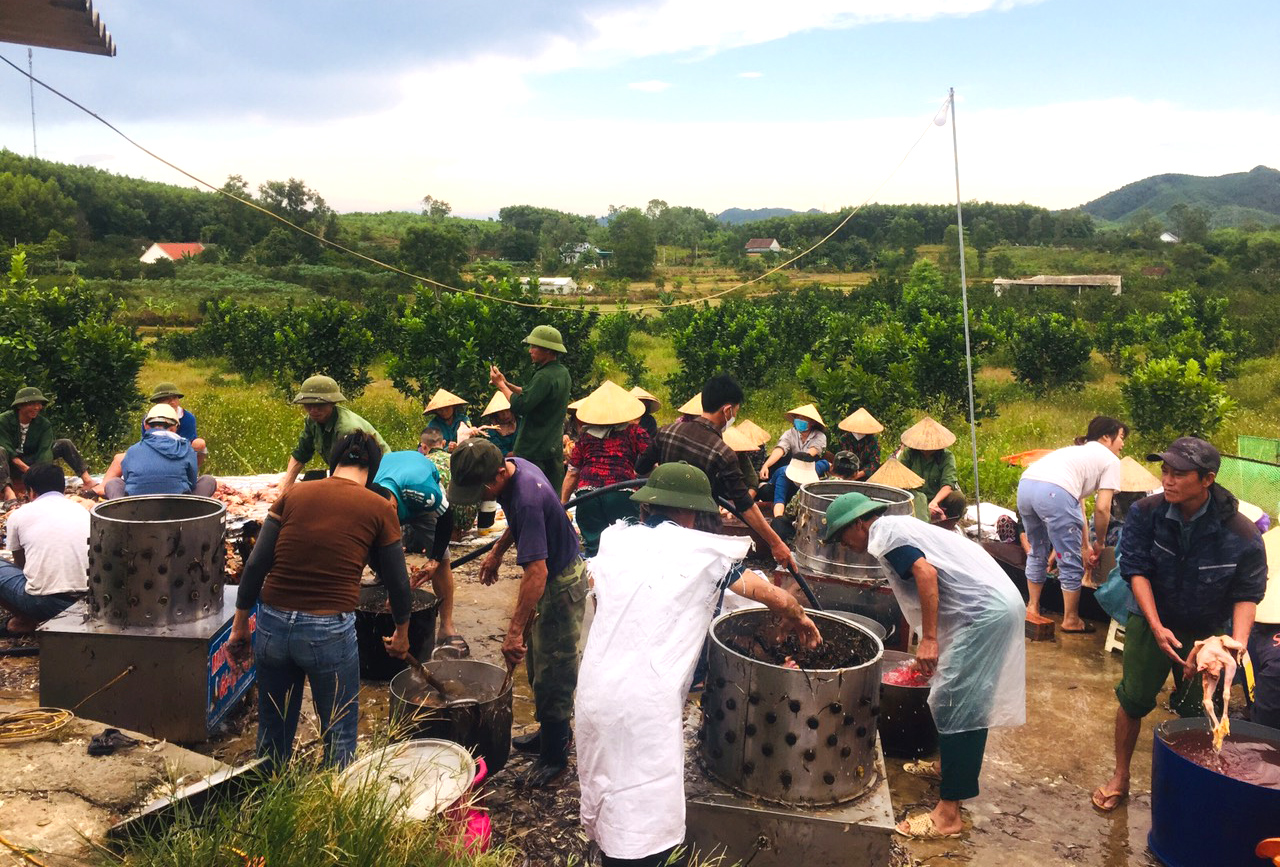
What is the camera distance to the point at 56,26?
16.1ft

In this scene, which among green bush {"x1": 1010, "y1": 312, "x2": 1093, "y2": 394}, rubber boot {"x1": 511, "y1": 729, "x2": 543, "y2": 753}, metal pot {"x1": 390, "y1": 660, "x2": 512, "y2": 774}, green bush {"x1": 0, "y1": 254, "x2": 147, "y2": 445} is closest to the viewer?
metal pot {"x1": 390, "y1": 660, "x2": 512, "y2": 774}

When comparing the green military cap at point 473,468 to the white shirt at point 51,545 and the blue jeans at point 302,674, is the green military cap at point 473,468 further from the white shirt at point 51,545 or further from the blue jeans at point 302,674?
the white shirt at point 51,545

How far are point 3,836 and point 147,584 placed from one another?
1504 millimetres

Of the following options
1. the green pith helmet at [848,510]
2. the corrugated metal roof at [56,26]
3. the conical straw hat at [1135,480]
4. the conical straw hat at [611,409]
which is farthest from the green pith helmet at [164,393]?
the conical straw hat at [1135,480]

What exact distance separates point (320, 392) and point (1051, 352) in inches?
709

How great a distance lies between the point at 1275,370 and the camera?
794 inches

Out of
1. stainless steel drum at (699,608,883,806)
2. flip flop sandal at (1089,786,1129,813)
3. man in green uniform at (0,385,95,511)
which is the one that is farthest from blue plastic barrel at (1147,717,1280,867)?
man in green uniform at (0,385,95,511)

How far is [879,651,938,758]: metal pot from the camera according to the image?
14.6ft

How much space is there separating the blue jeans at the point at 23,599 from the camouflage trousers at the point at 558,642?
292 centimetres

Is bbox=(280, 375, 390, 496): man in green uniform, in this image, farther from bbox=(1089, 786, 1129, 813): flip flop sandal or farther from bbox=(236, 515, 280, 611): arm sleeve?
bbox=(1089, 786, 1129, 813): flip flop sandal

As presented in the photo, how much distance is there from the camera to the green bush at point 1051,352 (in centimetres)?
1936

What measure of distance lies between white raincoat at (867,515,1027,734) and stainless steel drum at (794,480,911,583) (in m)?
1.04

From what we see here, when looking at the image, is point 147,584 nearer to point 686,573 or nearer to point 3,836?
point 3,836

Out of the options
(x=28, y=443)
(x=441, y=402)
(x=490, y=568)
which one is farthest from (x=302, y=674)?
(x=28, y=443)
